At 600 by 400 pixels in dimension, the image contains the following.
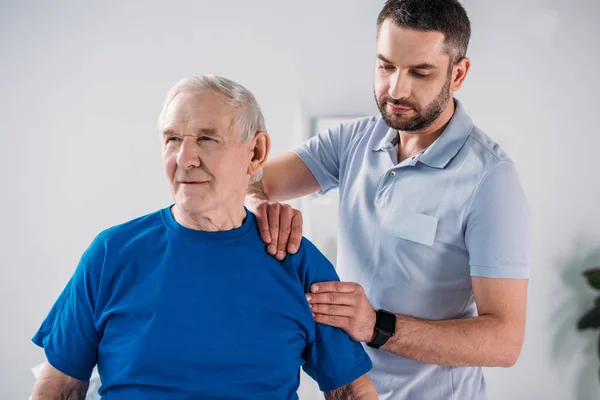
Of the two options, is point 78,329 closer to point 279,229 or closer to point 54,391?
point 54,391

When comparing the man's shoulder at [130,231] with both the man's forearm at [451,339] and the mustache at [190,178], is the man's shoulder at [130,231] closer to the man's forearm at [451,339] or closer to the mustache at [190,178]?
the mustache at [190,178]

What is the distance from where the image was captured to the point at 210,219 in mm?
1475

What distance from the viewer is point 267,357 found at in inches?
56.5

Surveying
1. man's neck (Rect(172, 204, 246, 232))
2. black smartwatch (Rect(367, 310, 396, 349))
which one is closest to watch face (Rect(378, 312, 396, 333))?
black smartwatch (Rect(367, 310, 396, 349))

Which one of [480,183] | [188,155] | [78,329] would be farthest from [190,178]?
[480,183]

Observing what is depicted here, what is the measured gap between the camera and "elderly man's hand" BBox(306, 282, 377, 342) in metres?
1.51

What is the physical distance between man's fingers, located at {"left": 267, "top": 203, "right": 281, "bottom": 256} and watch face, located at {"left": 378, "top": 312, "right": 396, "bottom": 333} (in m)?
0.34

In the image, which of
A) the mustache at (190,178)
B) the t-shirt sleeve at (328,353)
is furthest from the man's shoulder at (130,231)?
the t-shirt sleeve at (328,353)

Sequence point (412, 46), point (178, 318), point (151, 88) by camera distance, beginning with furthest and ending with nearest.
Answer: point (151, 88), point (412, 46), point (178, 318)

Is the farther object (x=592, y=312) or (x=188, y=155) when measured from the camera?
(x=592, y=312)

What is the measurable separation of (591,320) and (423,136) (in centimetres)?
255

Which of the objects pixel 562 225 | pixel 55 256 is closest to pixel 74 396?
pixel 55 256

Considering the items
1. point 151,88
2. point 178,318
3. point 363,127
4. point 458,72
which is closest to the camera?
point 178,318

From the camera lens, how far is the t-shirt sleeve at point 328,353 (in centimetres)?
154
